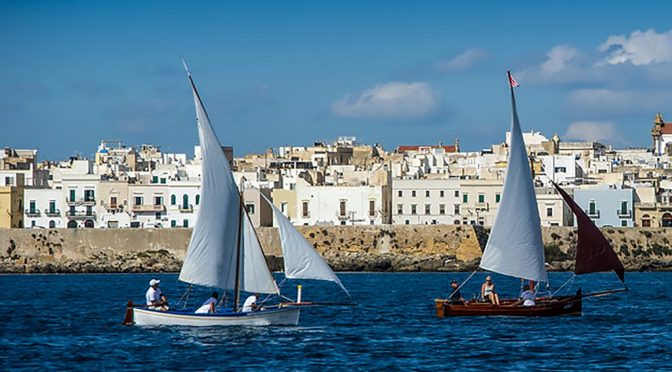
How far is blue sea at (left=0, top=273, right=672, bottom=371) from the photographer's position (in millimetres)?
37062

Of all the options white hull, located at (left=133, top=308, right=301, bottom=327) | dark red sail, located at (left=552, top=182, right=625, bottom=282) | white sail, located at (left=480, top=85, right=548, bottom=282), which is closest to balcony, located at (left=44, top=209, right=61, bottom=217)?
dark red sail, located at (left=552, top=182, right=625, bottom=282)

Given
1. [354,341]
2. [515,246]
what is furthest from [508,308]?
[354,341]

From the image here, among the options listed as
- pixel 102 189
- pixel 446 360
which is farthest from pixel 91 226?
pixel 446 360

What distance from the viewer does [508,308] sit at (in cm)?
4822

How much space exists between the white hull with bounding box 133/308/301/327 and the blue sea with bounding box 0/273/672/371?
234 mm

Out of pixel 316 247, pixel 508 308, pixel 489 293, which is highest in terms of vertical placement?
pixel 316 247

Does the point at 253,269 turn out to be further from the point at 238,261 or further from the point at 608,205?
the point at 608,205

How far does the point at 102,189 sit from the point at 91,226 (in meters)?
2.60

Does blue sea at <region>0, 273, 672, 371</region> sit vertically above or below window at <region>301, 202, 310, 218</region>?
below

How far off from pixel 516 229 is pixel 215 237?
1015 cm

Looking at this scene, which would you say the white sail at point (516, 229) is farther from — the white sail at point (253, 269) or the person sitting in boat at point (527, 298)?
the white sail at point (253, 269)

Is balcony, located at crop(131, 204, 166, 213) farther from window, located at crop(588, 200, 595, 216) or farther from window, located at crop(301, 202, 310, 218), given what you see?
window, located at crop(588, 200, 595, 216)

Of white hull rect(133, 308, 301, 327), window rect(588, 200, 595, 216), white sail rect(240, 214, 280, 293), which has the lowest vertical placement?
white hull rect(133, 308, 301, 327)

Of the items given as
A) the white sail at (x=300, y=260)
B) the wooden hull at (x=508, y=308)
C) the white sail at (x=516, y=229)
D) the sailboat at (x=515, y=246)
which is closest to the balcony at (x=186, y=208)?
the wooden hull at (x=508, y=308)
